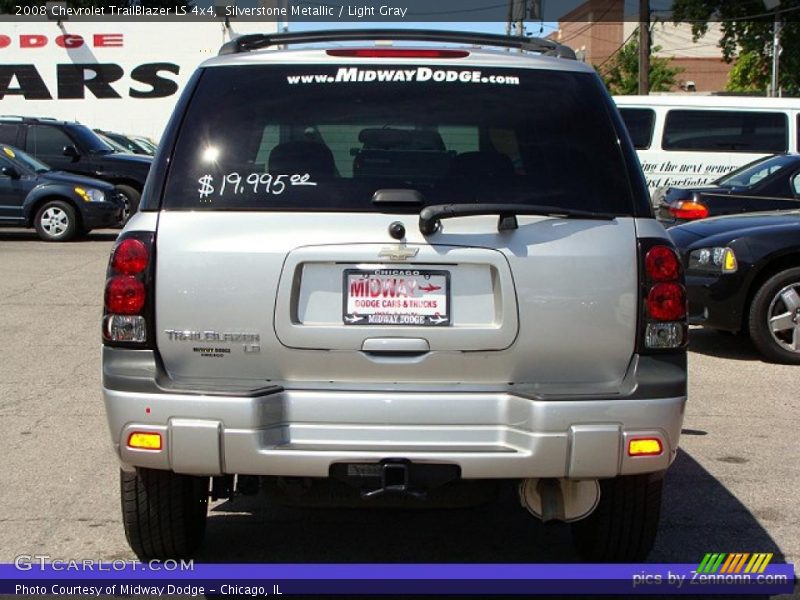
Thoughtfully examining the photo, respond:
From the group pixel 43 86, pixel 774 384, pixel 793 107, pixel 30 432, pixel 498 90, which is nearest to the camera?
pixel 498 90

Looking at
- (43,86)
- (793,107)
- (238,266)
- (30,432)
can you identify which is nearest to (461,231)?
(238,266)

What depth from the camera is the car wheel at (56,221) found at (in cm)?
1731

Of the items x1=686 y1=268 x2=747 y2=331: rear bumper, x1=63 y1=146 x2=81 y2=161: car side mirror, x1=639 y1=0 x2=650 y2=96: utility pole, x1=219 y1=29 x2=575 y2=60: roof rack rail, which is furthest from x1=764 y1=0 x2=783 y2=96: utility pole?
x1=219 y1=29 x2=575 y2=60: roof rack rail

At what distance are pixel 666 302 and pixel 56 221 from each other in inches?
588

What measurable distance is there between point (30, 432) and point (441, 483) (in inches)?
139

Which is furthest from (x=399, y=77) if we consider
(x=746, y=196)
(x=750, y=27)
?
(x=750, y=27)

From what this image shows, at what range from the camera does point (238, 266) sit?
3.71 metres

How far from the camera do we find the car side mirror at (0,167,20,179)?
17.4m

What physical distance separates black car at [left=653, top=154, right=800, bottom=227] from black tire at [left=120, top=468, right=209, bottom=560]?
781 cm

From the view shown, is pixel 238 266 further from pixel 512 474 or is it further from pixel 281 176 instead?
pixel 512 474

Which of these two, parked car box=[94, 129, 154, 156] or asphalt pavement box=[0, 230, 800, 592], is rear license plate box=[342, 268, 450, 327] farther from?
parked car box=[94, 129, 154, 156]

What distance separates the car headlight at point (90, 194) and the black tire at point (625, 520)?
47.1ft

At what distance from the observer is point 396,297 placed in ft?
12.1

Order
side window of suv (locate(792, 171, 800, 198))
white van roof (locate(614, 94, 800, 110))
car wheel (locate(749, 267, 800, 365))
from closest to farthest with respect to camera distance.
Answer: car wheel (locate(749, 267, 800, 365))
side window of suv (locate(792, 171, 800, 198))
white van roof (locate(614, 94, 800, 110))
